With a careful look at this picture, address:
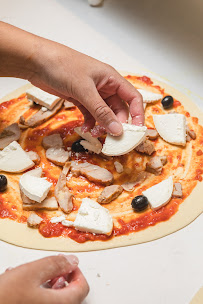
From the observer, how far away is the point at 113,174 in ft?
10.2

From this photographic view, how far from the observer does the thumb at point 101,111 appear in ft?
8.99

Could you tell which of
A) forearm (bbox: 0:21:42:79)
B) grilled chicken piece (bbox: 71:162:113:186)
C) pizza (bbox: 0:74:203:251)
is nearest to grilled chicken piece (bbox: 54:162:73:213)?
pizza (bbox: 0:74:203:251)

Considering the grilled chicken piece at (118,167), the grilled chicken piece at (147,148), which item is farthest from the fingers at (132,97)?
the grilled chicken piece at (118,167)

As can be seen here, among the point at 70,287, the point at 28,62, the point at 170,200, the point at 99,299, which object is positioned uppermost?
the point at 28,62

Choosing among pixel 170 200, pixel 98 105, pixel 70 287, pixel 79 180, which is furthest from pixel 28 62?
pixel 70 287

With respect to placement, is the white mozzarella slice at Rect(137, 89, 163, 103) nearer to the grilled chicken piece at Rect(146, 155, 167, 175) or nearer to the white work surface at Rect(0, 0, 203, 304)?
the white work surface at Rect(0, 0, 203, 304)

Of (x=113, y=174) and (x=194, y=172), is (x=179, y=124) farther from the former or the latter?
(x=113, y=174)

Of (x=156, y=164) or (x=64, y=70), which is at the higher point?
(x=64, y=70)

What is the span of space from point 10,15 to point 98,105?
122 inches

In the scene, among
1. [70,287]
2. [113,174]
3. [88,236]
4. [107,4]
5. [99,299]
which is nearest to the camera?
[70,287]

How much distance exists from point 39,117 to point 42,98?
198 millimetres

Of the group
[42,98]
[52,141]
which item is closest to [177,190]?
[52,141]

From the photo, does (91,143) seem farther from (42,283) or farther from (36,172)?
(42,283)

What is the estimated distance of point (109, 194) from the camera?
2.88 meters
